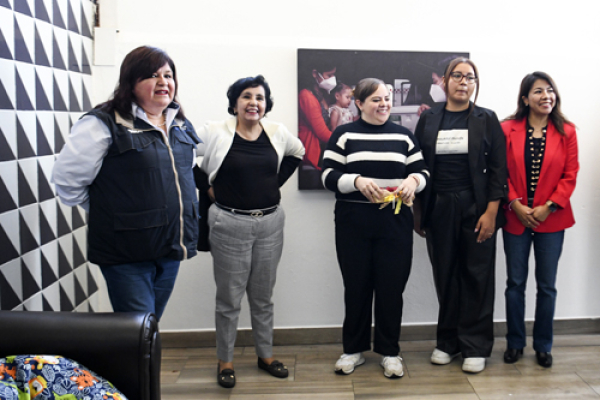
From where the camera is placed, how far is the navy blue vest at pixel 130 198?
1907 mm

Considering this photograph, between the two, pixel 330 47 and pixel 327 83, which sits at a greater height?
pixel 330 47

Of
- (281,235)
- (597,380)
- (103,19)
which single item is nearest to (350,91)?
(281,235)

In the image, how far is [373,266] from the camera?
2.75 m

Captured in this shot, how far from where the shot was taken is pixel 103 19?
2945 millimetres

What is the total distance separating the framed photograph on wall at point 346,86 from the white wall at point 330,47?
68 mm

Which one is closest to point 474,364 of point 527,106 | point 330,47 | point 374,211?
point 374,211

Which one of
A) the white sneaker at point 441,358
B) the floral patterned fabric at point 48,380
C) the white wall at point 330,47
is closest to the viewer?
the floral patterned fabric at point 48,380

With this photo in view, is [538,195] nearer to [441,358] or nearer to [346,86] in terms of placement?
[441,358]

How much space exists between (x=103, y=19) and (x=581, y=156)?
2949 mm

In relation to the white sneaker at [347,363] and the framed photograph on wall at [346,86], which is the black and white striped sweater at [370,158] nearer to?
the framed photograph on wall at [346,86]

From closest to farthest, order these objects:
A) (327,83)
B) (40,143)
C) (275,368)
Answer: (40,143) → (275,368) → (327,83)

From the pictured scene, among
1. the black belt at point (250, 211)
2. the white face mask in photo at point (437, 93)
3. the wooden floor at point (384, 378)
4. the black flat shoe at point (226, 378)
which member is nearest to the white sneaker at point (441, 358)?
the wooden floor at point (384, 378)

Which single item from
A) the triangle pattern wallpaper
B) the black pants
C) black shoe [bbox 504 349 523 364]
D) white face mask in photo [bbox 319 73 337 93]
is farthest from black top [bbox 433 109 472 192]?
the triangle pattern wallpaper

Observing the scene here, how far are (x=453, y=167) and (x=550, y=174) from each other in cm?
52
